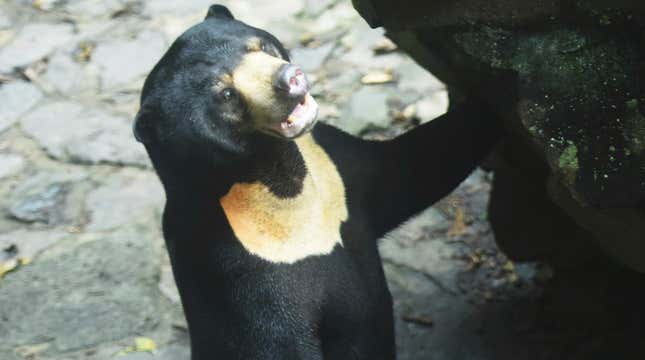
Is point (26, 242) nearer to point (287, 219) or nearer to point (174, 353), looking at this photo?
point (174, 353)

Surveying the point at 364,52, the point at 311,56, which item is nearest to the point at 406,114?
the point at 364,52

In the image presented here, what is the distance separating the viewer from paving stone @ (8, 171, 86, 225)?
3844mm

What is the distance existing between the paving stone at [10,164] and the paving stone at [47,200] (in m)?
0.12

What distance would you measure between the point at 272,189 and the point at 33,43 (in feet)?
10.7

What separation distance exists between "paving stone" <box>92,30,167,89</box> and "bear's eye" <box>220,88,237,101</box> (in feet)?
8.90

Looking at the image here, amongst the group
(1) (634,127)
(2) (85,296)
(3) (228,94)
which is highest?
(1) (634,127)

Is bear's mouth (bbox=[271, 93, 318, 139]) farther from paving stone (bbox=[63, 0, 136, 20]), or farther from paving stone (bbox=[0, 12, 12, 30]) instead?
paving stone (bbox=[0, 12, 12, 30])

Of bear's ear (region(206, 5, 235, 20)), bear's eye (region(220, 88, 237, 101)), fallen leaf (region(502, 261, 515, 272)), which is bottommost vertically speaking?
fallen leaf (region(502, 261, 515, 272))

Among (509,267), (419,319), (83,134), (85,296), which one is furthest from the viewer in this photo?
(83,134)

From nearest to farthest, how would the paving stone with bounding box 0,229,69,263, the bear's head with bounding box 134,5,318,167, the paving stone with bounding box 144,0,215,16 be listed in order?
the bear's head with bounding box 134,5,318,167
the paving stone with bounding box 0,229,69,263
the paving stone with bounding box 144,0,215,16

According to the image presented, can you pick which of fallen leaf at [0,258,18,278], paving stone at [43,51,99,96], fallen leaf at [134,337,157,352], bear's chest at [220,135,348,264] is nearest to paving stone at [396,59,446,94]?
paving stone at [43,51,99,96]

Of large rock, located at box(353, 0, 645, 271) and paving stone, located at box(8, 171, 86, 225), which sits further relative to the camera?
paving stone, located at box(8, 171, 86, 225)

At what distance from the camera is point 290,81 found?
1949 mm

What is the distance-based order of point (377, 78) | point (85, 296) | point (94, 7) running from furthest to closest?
point (94, 7) < point (377, 78) < point (85, 296)
